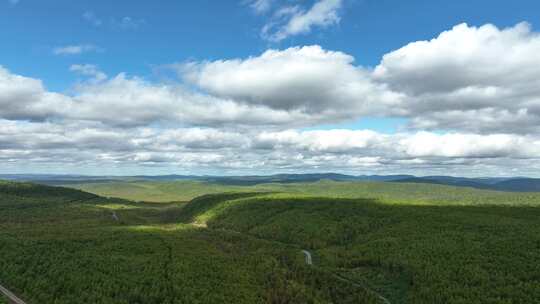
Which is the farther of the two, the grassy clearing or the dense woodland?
the dense woodland

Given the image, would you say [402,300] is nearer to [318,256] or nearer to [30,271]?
Result: [318,256]

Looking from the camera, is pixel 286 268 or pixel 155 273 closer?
pixel 155 273

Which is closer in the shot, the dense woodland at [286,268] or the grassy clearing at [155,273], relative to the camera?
the grassy clearing at [155,273]

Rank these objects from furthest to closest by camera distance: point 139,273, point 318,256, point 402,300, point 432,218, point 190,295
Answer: point 432,218 < point 318,256 < point 139,273 < point 402,300 < point 190,295

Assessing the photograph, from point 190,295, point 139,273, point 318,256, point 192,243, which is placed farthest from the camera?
point 192,243

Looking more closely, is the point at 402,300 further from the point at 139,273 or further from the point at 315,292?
the point at 139,273

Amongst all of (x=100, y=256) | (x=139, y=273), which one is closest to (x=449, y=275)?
(x=139, y=273)

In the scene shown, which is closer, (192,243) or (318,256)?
(318,256)

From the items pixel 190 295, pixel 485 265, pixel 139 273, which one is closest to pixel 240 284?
pixel 190 295

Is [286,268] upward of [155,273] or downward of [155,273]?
downward

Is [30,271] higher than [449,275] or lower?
higher
